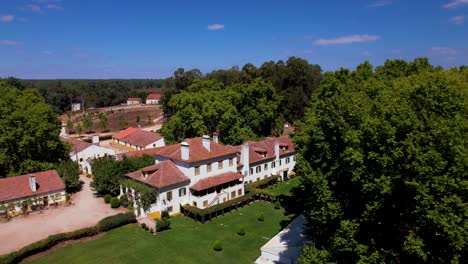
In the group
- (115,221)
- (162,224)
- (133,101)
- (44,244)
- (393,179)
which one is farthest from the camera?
(133,101)

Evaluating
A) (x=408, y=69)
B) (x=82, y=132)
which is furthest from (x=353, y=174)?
(x=82, y=132)

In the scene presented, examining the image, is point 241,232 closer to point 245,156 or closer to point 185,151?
point 185,151

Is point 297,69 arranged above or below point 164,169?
above

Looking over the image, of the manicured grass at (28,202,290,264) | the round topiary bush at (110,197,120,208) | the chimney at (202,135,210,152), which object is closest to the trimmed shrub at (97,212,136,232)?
the manicured grass at (28,202,290,264)

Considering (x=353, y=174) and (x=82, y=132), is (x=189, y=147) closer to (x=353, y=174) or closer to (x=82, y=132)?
(x=353, y=174)

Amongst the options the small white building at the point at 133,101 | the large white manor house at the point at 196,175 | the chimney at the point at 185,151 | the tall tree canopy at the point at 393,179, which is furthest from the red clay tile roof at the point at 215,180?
the small white building at the point at 133,101

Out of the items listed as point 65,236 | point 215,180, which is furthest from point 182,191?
point 65,236

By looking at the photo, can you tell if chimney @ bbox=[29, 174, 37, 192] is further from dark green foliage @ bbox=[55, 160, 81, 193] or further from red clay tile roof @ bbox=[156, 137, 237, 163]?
red clay tile roof @ bbox=[156, 137, 237, 163]
